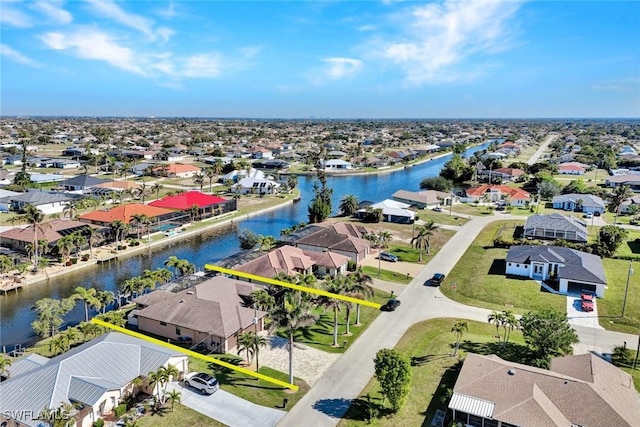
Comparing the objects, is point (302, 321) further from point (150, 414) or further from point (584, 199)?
point (584, 199)

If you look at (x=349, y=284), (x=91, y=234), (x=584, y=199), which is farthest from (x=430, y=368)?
(x=584, y=199)

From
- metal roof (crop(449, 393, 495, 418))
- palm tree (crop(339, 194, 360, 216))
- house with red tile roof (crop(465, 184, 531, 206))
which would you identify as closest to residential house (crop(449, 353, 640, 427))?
metal roof (crop(449, 393, 495, 418))

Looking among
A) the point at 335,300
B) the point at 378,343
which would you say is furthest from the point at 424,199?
the point at 335,300

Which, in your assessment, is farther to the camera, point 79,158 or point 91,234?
point 79,158

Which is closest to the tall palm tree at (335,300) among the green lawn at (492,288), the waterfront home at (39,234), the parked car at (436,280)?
the green lawn at (492,288)

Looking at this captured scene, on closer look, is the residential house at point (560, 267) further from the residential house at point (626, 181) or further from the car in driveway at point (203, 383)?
the residential house at point (626, 181)

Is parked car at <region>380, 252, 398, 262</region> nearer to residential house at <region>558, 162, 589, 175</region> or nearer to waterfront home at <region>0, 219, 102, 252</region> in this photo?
waterfront home at <region>0, 219, 102, 252</region>
